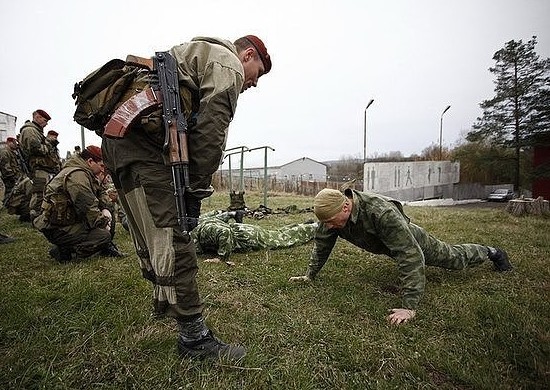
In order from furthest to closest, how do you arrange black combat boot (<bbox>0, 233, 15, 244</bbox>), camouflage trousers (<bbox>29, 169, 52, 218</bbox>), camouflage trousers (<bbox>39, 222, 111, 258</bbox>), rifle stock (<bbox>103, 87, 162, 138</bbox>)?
camouflage trousers (<bbox>29, 169, 52, 218</bbox>), black combat boot (<bbox>0, 233, 15, 244</bbox>), camouflage trousers (<bbox>39, 222, 111, 258</bbox>), rifle stock (<bbox>103, 87, 162, 138</bbox>)

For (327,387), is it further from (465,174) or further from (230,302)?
(465,174)

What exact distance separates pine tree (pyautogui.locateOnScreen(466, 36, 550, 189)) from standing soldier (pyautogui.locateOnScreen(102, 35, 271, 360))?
24.3 meters

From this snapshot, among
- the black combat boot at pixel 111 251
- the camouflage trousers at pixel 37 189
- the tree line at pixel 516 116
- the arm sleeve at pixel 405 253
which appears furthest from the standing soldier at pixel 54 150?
the tree line at pixel 516 116

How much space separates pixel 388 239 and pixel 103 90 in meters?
2.43

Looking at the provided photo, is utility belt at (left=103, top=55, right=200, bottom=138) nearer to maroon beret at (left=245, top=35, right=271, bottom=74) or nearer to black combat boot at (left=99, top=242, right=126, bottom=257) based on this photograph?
maroon beret at (left=245, top=35, right=271, bottom=74)

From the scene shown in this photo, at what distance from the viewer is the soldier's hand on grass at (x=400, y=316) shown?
252 centimetres

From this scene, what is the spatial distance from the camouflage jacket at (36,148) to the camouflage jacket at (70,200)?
317cm

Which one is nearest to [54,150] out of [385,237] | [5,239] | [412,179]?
[5,239]

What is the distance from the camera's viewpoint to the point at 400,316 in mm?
2551

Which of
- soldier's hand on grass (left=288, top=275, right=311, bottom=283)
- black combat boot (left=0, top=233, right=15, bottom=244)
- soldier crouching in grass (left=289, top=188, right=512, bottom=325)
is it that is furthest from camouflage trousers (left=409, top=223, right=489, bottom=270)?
black combat boot (left=0, top=233, right=15, bottom=244)

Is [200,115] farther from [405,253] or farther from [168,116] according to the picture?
[405,253]

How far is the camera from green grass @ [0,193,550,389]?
72.3 inches

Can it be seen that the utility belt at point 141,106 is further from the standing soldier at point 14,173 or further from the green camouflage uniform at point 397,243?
the standing soldier at point 14,173

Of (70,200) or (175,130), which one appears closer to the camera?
(175,130)
